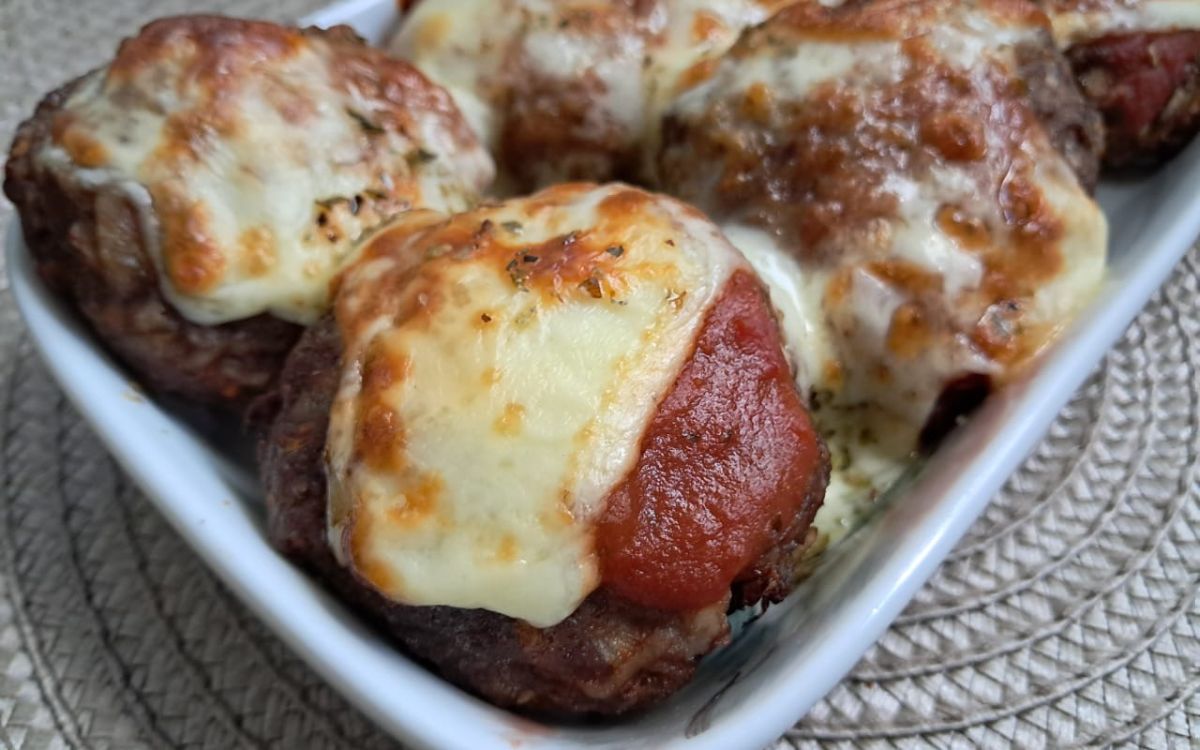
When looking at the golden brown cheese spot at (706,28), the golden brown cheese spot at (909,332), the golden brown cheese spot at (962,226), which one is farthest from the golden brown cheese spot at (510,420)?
the golden brown cheese spot at (706,28)

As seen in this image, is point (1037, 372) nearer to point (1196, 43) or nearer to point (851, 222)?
point (851, 222)

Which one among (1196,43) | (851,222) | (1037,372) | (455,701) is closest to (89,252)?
(455,701)

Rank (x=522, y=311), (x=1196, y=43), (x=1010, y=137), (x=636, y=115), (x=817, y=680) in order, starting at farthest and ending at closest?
(x=636, y=115) < (x=1196, y=43) < (x=1010, y=137) < (x=522, y=311) < (x=817, y=680)

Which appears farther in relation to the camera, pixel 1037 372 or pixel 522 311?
pixel 1037 372

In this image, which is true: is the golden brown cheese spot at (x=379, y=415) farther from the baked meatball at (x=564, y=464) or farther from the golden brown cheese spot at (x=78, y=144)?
the golden brown cheese spot at (x=78, y=144)

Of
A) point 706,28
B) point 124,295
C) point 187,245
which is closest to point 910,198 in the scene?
point 706,28

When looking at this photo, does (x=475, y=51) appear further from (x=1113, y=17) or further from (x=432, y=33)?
(x=1113, y=17)
